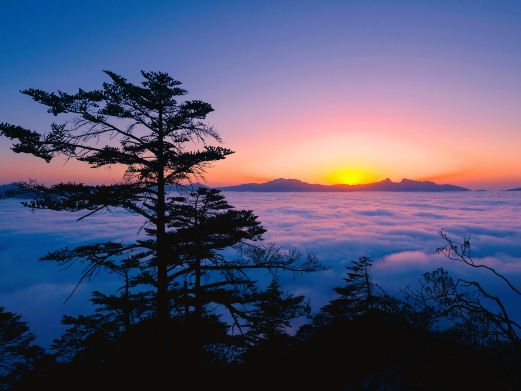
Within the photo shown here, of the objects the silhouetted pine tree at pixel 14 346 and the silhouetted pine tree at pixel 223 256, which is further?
the silhouetted pine tree at pixel 14 346

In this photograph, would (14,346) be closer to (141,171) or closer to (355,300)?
(141,171)

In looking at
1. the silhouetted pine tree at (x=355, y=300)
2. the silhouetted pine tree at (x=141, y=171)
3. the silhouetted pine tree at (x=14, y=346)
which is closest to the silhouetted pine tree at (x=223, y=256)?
the silhouetted pine tree at (x=141, y=171)

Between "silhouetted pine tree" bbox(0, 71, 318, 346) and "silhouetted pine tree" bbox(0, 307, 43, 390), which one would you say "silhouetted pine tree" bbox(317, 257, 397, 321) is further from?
"silhouetted pine tree" bbox(0, 307, 43, 390)

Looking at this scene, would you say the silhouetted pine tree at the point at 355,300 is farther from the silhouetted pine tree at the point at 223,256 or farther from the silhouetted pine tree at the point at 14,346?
the silhouetted pine tree at the point at 14,346

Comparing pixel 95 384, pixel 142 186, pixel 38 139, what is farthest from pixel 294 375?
pixel 38 139

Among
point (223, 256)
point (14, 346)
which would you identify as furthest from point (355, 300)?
point (14, 346)

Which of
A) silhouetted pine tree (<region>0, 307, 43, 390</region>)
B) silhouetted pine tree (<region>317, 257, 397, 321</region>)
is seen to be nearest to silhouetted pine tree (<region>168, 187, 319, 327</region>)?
silhouetted pine tree (<region>0, 307, 43, 390</region>)

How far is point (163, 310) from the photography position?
31.3 feet

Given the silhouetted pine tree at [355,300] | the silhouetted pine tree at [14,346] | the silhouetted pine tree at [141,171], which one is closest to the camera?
the silhouetted pine tree at [141,171]

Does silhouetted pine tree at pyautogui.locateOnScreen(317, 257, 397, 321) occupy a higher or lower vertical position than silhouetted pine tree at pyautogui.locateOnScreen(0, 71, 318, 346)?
lower

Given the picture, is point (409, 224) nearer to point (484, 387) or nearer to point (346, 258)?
point (346, 258)

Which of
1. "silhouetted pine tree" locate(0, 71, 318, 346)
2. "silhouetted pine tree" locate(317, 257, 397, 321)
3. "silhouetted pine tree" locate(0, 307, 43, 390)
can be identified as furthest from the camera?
"silhouetted pine tree" locate(317, 257, 397, 321)

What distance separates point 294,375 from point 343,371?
2222 mm

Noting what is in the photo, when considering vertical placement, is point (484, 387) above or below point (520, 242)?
above
